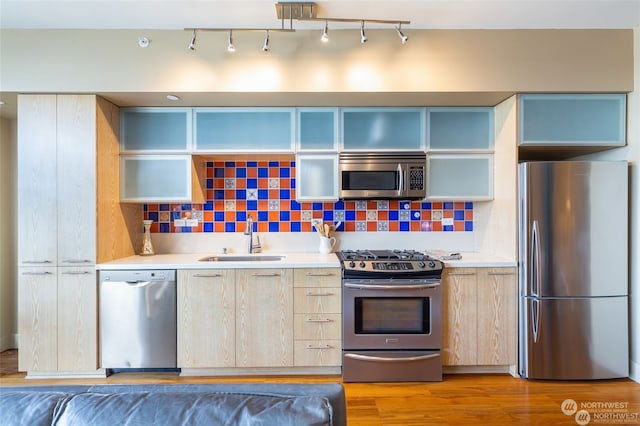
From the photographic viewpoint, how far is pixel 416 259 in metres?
2.69

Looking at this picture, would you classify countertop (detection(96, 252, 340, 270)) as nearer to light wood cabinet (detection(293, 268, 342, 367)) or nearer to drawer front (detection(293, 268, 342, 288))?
drawer front (detection(293, 268, 342, 288))

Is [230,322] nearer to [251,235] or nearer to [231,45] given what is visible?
[251,235]

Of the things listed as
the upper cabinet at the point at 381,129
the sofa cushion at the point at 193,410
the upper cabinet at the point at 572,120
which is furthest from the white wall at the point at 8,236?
the upper cabinet at the point at 572,120

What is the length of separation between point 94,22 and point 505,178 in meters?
3.29

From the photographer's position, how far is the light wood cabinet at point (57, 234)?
2.58 meters

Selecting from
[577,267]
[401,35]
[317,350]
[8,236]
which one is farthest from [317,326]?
[8,236]

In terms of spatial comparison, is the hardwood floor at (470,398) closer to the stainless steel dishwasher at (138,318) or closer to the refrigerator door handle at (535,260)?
the stainless steel dishwasher at (138,318)

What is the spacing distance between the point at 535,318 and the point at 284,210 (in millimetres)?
2244

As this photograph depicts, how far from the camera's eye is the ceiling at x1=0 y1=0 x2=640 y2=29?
2236 millimetres

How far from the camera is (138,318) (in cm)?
261

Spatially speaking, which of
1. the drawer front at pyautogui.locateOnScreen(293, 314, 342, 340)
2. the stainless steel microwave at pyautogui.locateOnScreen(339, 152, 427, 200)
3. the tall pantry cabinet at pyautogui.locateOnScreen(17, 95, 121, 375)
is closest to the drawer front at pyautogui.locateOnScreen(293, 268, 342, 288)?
the drawer front at pyautogui.locateOnScreen(293, 314, 342, 340)

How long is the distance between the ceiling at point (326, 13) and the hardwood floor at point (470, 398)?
8.64ft

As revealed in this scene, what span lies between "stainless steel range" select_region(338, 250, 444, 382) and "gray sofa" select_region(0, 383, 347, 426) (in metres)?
1.52

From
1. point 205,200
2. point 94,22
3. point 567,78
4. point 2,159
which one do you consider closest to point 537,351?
point 567,78
